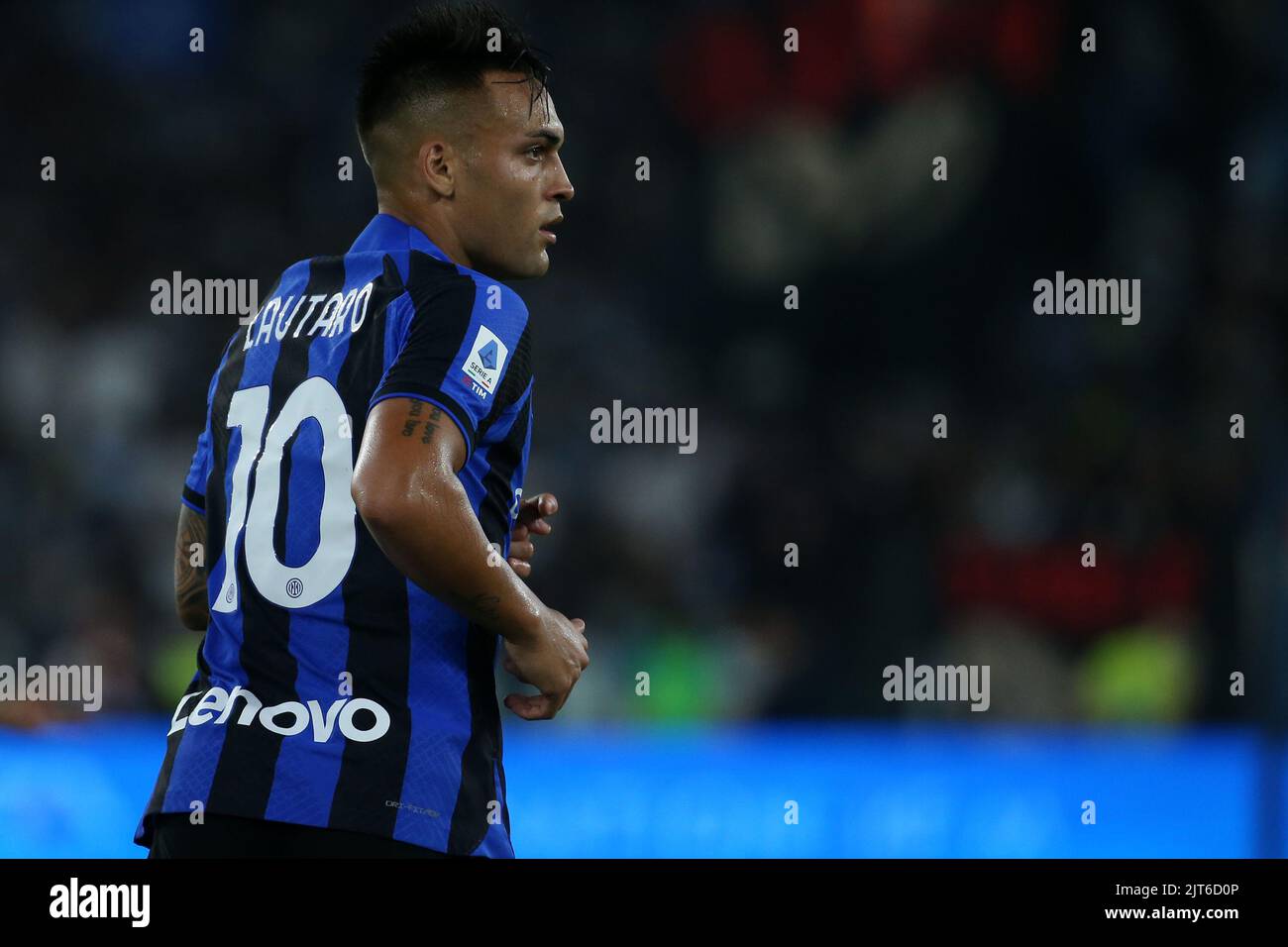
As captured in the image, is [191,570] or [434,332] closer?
[434,332]

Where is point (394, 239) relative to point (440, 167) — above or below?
below

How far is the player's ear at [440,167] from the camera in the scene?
2.48m

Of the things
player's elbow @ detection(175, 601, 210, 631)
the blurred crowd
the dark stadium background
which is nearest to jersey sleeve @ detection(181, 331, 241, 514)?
player's elbow @ detection(175, 601, 210, 631)

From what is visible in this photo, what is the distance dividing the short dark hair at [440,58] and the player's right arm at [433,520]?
0.68 meters

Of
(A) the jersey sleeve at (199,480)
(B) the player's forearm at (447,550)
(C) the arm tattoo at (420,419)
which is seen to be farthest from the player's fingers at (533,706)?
(A) the jersey sleeve at (199,480)

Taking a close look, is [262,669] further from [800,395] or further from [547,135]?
[800,395]

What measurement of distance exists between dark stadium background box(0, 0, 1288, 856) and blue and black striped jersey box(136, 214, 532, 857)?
293 centimetres

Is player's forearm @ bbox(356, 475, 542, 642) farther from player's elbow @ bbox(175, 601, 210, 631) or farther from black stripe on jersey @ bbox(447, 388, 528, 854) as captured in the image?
player's elbow @ bbox(175, 601, 210, 631)

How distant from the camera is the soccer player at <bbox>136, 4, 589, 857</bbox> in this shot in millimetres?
2092

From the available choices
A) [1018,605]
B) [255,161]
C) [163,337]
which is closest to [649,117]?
[255,161]

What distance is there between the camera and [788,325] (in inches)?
311

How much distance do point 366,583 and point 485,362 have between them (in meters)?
0.35

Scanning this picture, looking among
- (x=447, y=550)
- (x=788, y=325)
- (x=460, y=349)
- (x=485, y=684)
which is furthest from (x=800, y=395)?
(x=447, y=550)
